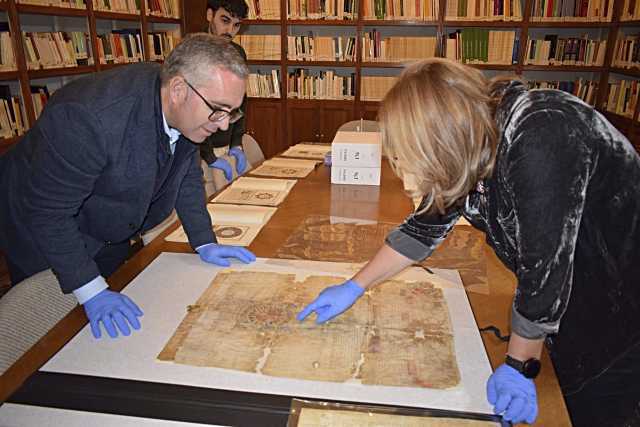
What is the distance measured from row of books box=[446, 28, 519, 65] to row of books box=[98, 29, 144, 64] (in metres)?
2.67

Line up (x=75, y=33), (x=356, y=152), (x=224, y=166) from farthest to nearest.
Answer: (x=75, y=33) → (x=224, y=166) → (x=356, y=152)

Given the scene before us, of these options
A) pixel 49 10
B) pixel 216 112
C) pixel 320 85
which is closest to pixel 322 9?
pixel 320 85

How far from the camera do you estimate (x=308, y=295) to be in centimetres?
117

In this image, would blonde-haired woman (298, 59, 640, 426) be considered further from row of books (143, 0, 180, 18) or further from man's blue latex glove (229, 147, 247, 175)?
row of books (143, 0, 180, 18)

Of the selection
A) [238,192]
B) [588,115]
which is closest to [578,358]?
[588,115]

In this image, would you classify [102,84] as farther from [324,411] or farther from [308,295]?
[324,411]

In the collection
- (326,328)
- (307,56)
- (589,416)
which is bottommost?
(589,416)

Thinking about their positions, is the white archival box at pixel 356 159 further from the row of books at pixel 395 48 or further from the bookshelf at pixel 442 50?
the row of books at pixel 395 48

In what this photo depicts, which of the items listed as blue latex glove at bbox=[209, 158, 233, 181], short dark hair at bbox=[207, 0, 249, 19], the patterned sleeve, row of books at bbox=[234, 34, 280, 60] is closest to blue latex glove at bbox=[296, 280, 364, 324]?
Result: the patterned sleeve

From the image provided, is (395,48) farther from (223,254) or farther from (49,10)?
(223,254)

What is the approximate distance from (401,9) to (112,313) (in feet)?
13.1

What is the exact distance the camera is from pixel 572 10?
4.13m

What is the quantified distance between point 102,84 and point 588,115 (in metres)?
1.01

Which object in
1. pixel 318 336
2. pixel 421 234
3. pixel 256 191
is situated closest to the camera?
pixel 318 336
